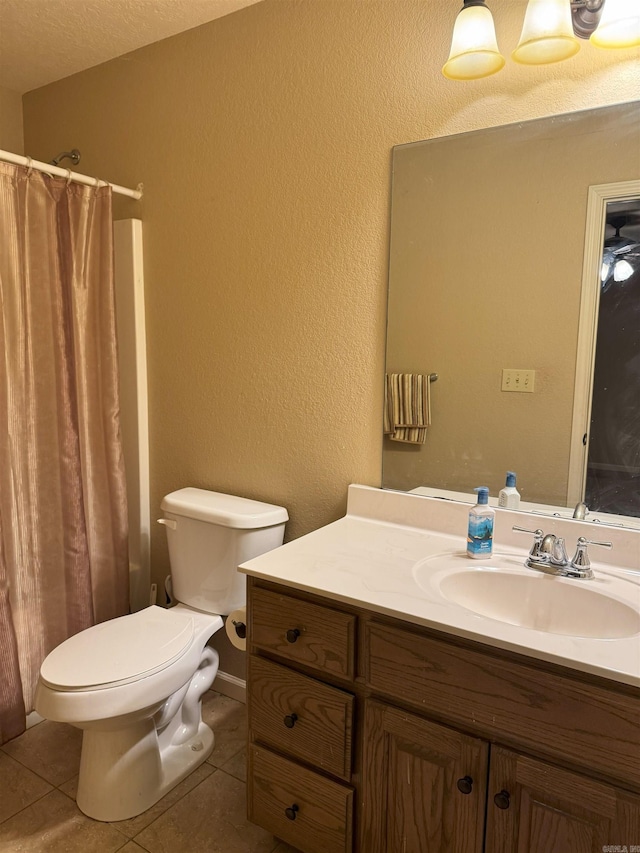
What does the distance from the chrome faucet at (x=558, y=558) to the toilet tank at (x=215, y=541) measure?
803 mm

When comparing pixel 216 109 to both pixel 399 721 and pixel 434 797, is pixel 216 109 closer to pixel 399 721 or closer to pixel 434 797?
pixel 399 721

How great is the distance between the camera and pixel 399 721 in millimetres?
1203

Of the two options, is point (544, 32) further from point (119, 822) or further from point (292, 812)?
point (119, 822)

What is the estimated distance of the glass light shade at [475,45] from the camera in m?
1.34

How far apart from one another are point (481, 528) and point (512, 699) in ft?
1.48

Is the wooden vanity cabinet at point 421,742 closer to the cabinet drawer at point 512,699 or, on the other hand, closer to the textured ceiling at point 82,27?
the cabinet drawer at point 512,699

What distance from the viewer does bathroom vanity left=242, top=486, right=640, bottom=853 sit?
1.01 meters

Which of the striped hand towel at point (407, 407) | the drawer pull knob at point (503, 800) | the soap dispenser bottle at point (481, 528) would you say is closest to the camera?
the drawer pull knob at point (503, 800)

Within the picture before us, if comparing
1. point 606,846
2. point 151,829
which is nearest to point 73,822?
point 151,829

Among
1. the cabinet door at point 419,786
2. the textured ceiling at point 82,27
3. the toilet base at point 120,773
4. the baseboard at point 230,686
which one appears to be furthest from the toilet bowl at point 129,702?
the textured ceiling at point 82,27

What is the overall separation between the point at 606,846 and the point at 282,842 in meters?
0.90

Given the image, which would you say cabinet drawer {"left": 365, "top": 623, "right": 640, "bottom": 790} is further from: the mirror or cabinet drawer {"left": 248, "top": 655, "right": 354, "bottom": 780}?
the mirror

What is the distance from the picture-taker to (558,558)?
53.3 inches

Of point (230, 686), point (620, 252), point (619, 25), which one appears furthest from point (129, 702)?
point (619, 25)
